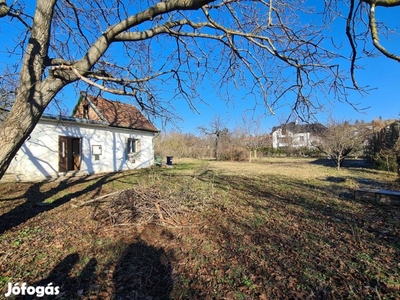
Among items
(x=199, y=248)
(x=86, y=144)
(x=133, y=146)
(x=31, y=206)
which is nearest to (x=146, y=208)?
(x=199, y=248)

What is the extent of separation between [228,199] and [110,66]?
5014 millimetres

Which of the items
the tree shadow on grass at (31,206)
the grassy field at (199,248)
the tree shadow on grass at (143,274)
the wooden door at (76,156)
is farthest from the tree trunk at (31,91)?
the wooden door at (76,156)

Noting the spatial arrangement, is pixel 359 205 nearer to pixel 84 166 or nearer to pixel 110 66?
pixel 110 66

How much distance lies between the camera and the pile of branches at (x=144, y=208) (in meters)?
4.75

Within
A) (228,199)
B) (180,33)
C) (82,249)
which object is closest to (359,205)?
(228,199)

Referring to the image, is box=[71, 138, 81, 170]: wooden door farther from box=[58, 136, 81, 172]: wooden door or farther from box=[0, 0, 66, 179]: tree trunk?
box=[0, 0, 66, 179]: tree trunk

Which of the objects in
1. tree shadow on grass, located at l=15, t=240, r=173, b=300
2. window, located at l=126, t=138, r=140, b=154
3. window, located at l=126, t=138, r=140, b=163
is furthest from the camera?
window, located at l=126, t=138, r=140, b=154

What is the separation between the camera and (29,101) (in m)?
2.82

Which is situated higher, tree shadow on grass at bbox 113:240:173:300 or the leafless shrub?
the leafless shrub

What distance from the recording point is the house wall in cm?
1077

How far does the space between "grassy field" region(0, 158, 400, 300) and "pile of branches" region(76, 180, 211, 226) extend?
0.08ft

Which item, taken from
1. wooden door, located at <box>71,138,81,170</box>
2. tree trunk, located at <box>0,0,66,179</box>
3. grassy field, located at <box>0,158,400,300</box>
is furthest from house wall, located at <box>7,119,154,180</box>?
tree trunk, located at <box>0,0,66,179</box>

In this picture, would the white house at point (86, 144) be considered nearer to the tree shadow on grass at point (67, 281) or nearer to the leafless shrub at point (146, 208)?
the leafless shrub at point (146, 208)

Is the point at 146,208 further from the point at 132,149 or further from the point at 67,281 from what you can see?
the point at 132,149
